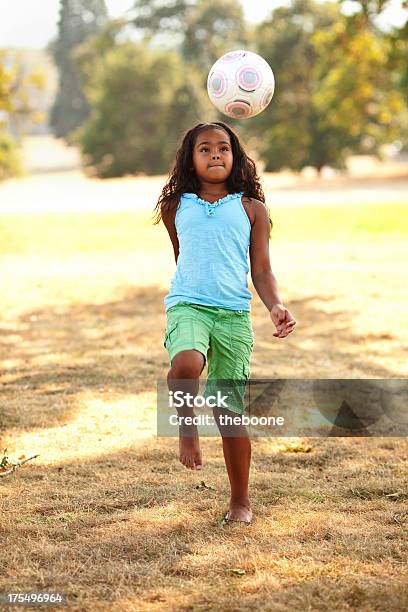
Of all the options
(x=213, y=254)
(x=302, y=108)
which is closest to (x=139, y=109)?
(x=302, y=108)

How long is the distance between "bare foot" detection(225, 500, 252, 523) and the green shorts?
0.39 metres

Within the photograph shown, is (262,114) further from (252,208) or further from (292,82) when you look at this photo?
(252,208)

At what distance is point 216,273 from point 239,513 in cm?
92

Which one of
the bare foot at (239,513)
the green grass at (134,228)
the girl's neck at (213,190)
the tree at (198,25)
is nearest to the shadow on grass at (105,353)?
the bare foot at (239,513)

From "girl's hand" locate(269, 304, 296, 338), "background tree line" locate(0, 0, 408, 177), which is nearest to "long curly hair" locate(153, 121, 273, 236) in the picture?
"girl's hand" locate(269, 304, 296, 338)

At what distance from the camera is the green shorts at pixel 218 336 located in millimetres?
3387

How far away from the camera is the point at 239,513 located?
3.59 m

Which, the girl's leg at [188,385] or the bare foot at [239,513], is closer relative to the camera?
the girl's leg at [188,385]

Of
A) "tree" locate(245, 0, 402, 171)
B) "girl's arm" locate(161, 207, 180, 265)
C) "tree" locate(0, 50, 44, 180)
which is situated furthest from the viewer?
"tree" locate(245, 0, 402, 171)

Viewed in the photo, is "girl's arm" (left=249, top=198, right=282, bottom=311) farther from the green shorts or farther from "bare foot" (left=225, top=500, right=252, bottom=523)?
"bare foot" (left=225, top=500, right=252, bottom=523)

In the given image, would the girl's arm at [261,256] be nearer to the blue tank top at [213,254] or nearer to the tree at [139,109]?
the blue tank top at [213,254]

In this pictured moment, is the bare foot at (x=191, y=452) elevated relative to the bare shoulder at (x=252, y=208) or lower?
lower

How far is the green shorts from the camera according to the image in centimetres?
339

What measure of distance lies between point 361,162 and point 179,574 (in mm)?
51267
